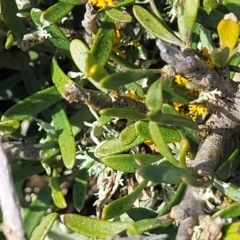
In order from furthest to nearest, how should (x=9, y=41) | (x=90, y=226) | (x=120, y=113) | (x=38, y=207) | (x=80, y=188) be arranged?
(x=38, y=207)
(x=80, y=188)
(x=9, y=41)
(x=90, y=226)
(x=120, y=113)

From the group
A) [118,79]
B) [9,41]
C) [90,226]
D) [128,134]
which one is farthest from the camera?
[9,41]

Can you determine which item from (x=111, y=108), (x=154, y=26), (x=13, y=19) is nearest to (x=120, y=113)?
(x=111, y=108)

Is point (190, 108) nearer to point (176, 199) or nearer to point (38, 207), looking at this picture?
point (176, 199)

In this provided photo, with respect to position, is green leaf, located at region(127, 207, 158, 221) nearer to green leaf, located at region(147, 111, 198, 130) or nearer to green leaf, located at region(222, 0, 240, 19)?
green leaf, located at region(147, 111, 198, 130)

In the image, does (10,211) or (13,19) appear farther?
(13,19)

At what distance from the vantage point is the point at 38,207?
5.40 ft

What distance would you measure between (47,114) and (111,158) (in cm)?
42

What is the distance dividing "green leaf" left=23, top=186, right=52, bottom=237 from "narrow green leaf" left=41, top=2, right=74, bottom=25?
1.77 ft

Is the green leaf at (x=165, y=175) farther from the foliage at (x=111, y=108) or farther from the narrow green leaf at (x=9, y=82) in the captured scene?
the narrow green leaf at (x=9, y=82)

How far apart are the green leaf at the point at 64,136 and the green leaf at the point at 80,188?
0.13 m

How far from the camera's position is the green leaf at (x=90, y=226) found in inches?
45.8

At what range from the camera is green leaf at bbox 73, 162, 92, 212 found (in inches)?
59.0

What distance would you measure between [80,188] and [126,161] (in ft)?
0.90

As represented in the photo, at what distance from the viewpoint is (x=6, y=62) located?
67.1 inches
